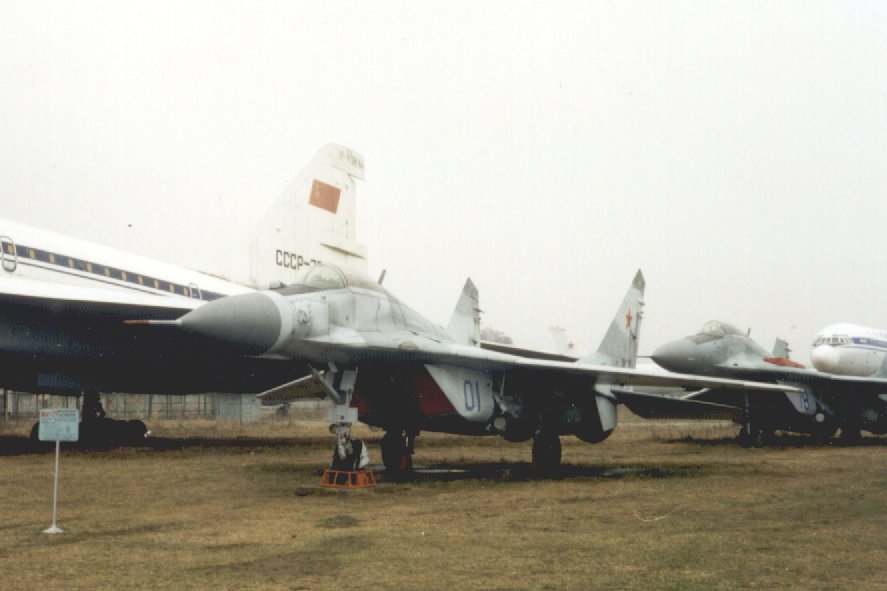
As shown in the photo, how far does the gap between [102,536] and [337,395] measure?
382 centimetres

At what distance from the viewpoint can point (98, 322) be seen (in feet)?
50.9

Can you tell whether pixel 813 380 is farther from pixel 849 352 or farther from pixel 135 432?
pixel 135 432

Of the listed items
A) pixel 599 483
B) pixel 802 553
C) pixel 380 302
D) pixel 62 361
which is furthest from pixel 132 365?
pixel 802 553

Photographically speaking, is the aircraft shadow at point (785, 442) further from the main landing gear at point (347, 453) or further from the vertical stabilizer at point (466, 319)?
the main landing gear at point (347, 453)

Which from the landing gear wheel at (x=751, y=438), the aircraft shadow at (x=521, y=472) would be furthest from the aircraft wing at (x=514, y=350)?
the aircraft shadow at (x=521, y=472)

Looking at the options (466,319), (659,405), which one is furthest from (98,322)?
(659,405)

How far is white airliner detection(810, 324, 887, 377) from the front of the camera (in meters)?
24.0

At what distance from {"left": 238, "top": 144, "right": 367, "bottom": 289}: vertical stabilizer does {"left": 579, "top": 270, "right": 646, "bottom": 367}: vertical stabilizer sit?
9401mm

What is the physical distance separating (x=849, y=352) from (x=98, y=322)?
19.1m

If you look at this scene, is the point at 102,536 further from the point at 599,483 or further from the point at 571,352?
the point at 571,352

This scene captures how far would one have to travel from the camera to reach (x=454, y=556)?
5.68 m

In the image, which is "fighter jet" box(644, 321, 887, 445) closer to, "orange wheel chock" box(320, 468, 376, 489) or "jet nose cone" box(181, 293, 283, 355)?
Answer: "orange wheel chock" box(320, 468, 376, 489)

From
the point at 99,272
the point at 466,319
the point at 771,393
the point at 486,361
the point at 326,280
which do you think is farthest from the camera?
the point at 771,393

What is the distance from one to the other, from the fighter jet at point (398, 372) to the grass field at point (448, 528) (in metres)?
0.71
